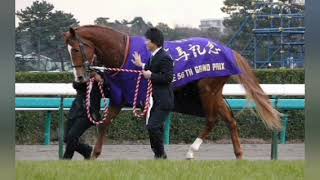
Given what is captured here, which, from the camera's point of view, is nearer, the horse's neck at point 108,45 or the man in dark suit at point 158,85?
the man in dark suit at point 158,85

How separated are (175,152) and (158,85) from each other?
382 cm

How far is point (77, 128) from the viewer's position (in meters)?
8.56

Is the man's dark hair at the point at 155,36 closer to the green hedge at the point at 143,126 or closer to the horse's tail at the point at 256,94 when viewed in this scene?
the horse's tail at the point at 256,94

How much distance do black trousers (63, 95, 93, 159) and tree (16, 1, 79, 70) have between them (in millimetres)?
4574

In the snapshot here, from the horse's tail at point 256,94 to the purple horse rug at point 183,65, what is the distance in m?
0.18

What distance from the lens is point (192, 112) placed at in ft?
31.7

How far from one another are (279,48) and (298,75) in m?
5.96

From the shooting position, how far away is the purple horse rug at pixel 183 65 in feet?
28.4

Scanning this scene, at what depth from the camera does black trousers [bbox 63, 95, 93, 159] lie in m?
8.55

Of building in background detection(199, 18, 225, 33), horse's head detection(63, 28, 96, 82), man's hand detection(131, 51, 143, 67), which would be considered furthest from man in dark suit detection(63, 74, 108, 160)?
building in background detection(199, 18, 225, 33)

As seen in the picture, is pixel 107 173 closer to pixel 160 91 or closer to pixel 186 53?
pixel 160 91

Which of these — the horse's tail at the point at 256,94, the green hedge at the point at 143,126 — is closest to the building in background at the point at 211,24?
the green hedge at the point at 143,126

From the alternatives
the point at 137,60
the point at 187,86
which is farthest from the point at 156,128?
the point at 187,86

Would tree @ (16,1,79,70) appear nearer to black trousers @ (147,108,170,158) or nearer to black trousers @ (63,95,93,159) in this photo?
black trousers @ (63,95,93,159)
